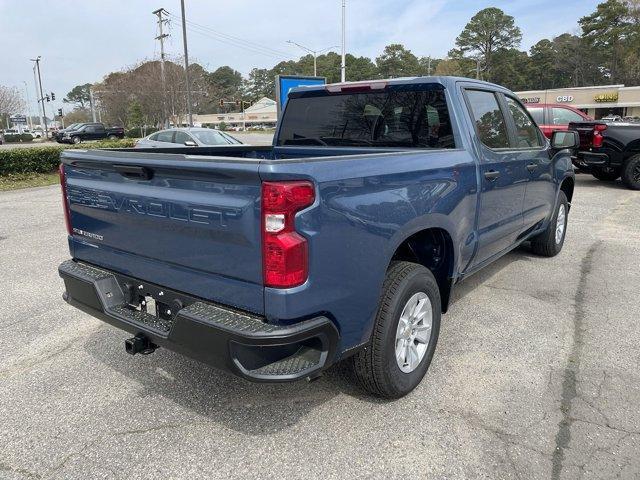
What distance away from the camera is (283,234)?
7.18ft

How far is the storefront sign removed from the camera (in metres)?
53.3

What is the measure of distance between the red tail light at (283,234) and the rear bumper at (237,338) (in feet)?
0.75

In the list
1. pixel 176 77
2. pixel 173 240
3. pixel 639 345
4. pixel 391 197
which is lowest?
pixel 639 345

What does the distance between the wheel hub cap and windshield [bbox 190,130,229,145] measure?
41.6 ft

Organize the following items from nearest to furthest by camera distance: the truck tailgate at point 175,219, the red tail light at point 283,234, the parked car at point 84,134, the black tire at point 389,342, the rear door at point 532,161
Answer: the red tail light at point 283,234, the truck tailgate at point 175,219, the black tire at point 389,342, the rear door at point 532,161, the parked car at point 84,134

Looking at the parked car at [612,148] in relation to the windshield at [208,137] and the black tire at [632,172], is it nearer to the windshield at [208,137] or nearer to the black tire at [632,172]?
the black tire at [632,172]

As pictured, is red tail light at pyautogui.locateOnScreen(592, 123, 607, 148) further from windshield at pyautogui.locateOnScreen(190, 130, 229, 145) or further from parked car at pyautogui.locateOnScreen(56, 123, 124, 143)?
parked car at pyautogui.locateOnScreen(56, 123, 124, 143)

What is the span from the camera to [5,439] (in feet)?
9.02

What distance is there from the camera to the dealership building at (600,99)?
53344 millimetres

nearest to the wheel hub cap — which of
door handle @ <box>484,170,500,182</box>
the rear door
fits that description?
door handle @ <box>484,170,500,182</box>

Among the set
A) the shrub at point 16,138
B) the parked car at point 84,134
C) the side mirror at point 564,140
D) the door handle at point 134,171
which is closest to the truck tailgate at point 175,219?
the door handle at point 134,171

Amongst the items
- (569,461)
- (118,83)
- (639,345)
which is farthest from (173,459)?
(118,83)

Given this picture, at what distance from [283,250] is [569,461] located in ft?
5.94

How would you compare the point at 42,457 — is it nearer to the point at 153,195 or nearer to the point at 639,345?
the point at 153,195
